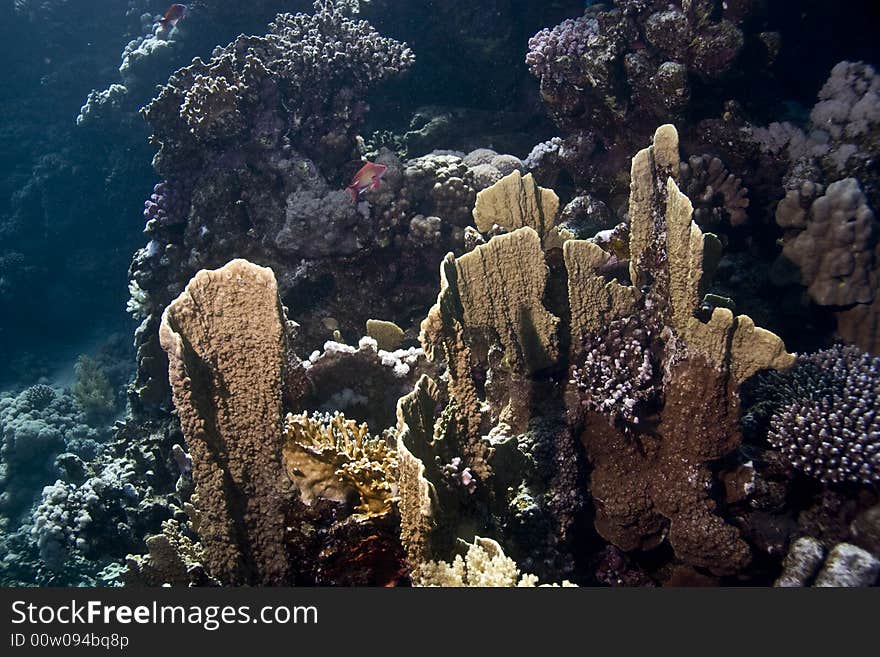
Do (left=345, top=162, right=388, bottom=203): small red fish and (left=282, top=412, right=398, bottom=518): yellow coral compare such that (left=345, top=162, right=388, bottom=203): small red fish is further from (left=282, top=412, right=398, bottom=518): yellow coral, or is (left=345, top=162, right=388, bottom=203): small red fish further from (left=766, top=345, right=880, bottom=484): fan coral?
(left=766, top=345, right=880, bottom=484): fan coral

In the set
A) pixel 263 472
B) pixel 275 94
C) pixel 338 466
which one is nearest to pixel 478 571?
pixel 338 466

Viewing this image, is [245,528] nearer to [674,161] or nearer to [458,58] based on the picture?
[674,161]

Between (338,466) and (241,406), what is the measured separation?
0.61 m

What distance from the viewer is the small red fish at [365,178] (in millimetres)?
5328

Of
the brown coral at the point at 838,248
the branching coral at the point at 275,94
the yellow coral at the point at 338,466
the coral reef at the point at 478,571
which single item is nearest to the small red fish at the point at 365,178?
the branching coral at the point at 275,94

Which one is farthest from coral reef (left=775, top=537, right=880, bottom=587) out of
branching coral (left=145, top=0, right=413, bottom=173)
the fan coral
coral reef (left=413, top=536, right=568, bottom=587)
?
branching coral (left=145, top=0, right=413, bottom=173)

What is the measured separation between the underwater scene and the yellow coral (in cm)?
2

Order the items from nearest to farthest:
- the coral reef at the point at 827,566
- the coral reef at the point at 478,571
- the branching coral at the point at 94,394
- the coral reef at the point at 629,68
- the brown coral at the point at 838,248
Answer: the coral reef at the point at 478,571
the coral reef at the point at 827,566
the brown coral at the point at 838,248
the coral reef at the point at 629,68
the branching coral at the point at 94,394

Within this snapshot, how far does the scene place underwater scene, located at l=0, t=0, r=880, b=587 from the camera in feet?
9.10

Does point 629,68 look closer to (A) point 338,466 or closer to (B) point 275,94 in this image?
(B) point 275,94

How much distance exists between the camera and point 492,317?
3656 mm

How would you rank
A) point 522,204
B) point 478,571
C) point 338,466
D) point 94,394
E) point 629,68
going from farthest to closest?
point 94,394, point 629,68, point 522,204, point 338,466, point 478,571

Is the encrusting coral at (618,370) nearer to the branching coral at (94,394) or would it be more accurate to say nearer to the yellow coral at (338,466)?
the yellow coral at (338,466)

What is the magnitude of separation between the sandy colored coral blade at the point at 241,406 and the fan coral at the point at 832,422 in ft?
10.5
